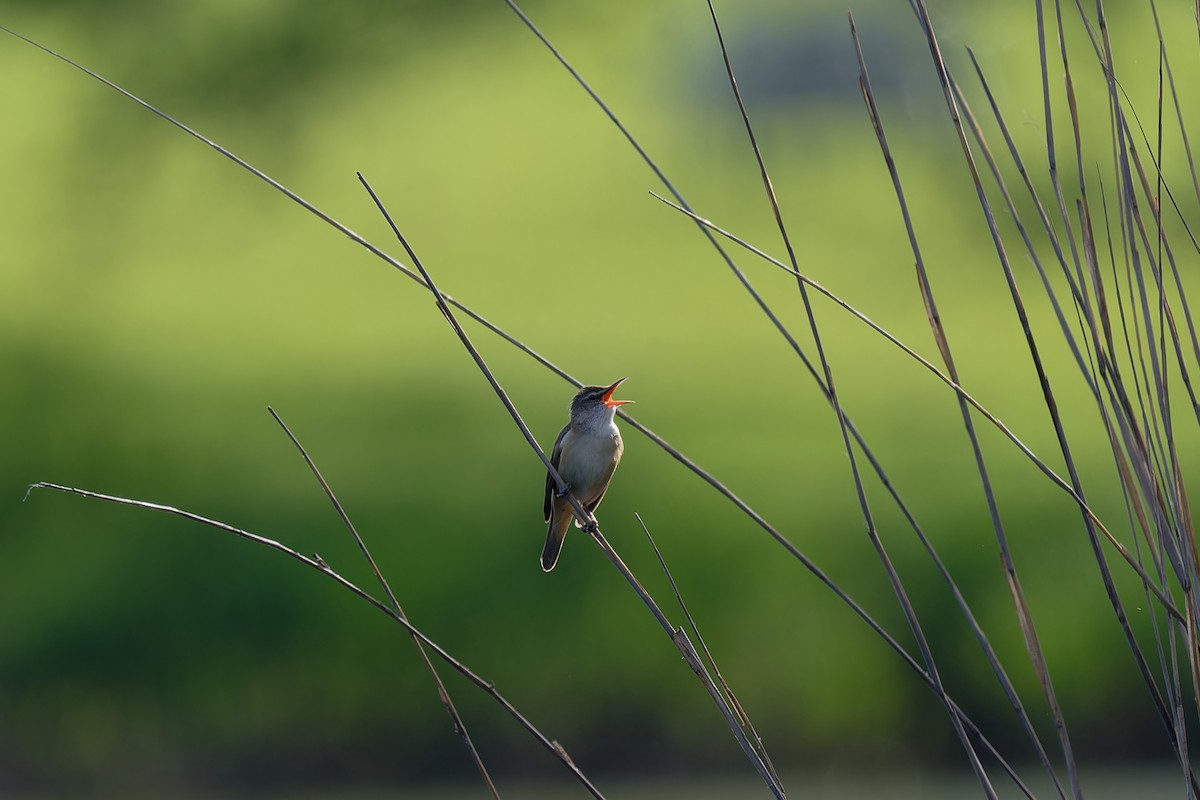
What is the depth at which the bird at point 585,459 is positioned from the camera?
166 inches

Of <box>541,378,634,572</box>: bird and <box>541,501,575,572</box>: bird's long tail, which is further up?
<box>541,378,634,572</box>: bird

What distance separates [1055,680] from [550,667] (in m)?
2.17

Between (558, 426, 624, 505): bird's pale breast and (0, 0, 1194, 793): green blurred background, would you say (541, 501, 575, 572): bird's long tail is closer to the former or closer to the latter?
(558, 426, 624, 505): bird's pale breast

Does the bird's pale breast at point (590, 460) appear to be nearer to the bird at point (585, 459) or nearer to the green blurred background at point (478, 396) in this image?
the bird at point (585, 459)

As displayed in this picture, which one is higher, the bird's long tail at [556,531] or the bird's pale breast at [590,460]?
the bird's pale breast at [590,460]

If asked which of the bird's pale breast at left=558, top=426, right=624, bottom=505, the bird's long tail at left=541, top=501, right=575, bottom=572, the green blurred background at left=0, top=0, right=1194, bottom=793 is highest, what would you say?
the bird's pale breast at left=558, top=426, right=624, bottom=505

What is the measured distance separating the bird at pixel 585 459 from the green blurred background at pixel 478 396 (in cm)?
230

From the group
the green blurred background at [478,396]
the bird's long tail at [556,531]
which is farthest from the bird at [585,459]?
the green blurred background at [478,396]

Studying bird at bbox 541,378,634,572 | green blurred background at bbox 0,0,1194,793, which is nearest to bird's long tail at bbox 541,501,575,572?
bird at bbox 541,378,634,572

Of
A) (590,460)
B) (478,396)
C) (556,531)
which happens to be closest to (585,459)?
(590,460)

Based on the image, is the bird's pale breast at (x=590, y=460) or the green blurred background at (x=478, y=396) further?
the green blurred background at (x=478, y=396)

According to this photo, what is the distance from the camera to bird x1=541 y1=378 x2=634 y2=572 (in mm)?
4215

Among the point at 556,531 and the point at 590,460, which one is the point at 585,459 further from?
the point at 556,531

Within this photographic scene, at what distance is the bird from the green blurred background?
7.56ft
